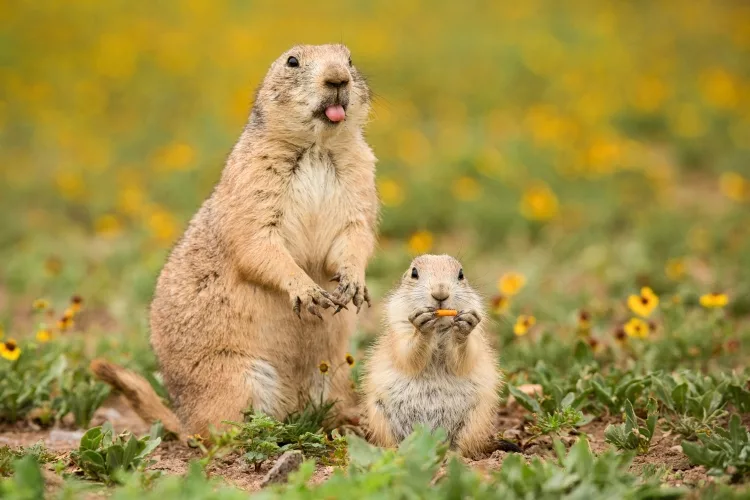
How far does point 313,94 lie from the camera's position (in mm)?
5379

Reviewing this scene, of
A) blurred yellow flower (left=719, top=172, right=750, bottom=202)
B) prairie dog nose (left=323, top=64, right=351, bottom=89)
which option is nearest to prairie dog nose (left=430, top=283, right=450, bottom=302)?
prairie dog nose (left=323, top=64, right=351, bottom=89)

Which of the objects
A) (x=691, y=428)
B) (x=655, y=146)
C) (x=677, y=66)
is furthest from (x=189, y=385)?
(x=677, y=66)

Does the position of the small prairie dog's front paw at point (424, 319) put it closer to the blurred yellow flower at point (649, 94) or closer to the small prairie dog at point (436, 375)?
the small prairie dog at point (436, 375)

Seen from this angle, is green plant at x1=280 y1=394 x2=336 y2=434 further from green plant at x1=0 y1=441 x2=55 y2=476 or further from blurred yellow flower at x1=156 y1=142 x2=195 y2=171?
blurred yellow flower at x1=156 y1=142 x2=195 y2=171

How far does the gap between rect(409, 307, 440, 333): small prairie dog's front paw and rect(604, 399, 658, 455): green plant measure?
1030 mm

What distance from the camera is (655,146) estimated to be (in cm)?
1273

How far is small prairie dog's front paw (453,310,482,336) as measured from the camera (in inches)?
191

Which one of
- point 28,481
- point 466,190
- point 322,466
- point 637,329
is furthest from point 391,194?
point 28,481

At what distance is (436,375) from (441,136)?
26.0ft

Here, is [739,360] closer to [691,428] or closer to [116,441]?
[691,428]

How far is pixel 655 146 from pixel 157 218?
6.68 m

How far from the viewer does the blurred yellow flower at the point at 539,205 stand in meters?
9.47

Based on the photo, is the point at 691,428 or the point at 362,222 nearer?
the point at 691,428

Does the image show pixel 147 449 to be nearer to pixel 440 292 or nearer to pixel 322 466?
pixel 322 466
